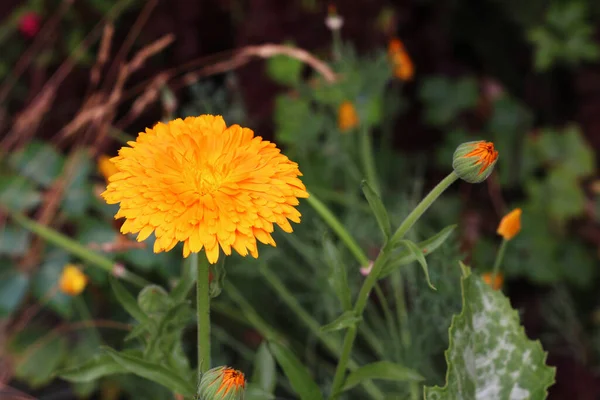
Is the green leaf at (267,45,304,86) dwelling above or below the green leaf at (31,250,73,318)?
above

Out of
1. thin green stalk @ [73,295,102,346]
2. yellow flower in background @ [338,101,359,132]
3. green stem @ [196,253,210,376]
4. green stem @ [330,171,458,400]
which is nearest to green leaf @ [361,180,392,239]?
green stem @ [330,171,458,400]

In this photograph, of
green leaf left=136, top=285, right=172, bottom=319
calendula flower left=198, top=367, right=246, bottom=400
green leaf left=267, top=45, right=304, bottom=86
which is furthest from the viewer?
green leaf left=267, top=45, right=304, bottom=86

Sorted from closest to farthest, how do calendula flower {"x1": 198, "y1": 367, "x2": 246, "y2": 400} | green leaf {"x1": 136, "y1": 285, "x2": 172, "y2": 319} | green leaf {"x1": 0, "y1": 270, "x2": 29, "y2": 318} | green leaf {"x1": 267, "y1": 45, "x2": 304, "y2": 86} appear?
calendula flower {"x1": 198, "y1": 367, "x2": 246, "y2": 400} < green leaf {"x1": 136, "y1": 285, "x2": 172, "y2": 319} < green leaf {"x1": 0, "y1": 270, "x2": 29, "y2": 318} < green leaf {"x1": 267, "y1": 45, "x2": 304, "y2": 86}

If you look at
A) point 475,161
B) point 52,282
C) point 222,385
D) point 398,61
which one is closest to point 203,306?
point 222,385

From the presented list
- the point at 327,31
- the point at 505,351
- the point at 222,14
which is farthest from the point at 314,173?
the point at 505,351

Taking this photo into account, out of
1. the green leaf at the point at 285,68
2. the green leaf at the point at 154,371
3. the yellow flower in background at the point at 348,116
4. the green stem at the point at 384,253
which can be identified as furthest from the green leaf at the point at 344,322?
the green leaf at the point at 285,68

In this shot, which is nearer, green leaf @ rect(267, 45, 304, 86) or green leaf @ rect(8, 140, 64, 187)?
green leaf @ rect(8, 140, 64, 187)

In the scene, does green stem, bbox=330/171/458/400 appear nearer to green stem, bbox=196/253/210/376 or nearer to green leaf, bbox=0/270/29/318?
green stem, bbox=196/253/210/376

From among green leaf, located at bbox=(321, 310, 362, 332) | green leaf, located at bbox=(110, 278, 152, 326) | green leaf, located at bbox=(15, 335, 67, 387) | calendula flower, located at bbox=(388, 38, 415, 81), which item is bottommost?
green leaf, located at bbox=(321, 310, 362, 332)
